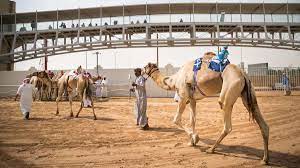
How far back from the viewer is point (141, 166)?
575 centimetres

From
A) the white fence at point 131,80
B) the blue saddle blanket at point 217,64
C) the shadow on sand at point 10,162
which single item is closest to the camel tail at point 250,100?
the blue saddle blanket at point 217,64

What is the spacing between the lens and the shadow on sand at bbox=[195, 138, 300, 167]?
582cm

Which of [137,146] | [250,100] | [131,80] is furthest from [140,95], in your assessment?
[131,80]

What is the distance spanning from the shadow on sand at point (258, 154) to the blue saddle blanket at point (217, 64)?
196 centimetres

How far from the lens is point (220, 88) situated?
7.08 metres

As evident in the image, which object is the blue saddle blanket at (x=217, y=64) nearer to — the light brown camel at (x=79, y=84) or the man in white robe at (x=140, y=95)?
the man in white robe at (x=140, y=95)

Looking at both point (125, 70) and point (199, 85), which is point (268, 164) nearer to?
point (199, 85)

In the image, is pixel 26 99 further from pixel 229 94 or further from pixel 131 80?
pixel 131 80

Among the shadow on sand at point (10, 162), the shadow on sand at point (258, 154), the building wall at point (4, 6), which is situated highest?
the building wall at point (4, 6)

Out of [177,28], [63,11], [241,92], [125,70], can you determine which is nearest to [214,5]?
[177,28]

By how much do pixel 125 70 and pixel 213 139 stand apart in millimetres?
25021

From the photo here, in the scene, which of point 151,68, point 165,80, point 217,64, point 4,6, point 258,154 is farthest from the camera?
point 4,6

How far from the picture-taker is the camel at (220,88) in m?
6.19

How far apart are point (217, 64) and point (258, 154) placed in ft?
7.42
